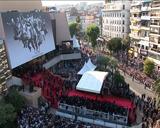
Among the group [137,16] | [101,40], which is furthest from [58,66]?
[101,40]

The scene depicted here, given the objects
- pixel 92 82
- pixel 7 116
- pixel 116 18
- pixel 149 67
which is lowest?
pixel 149 67

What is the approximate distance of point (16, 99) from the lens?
95.0 feet

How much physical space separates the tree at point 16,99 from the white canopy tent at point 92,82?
6953mm

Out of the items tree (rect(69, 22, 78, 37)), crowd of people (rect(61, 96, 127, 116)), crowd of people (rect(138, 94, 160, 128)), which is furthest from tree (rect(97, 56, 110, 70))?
tree (rect(69, 22, 78, 37))

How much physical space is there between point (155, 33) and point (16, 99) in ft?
95.0

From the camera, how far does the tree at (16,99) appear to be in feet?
94.1

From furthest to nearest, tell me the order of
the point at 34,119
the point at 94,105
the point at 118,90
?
the point at 118,90
the point at 94,105
the point at 34,119

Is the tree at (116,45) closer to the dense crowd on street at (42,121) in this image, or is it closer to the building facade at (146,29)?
the building facade at (146,29)

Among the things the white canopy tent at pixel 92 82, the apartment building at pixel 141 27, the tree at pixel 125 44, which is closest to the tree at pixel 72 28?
the tree at pixel 125 44

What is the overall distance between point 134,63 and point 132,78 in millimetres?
8007

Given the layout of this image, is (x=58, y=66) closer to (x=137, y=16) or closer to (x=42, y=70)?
(x=42, y=70)

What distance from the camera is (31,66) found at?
41625mm

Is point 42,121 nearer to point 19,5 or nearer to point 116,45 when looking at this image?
point 19,5

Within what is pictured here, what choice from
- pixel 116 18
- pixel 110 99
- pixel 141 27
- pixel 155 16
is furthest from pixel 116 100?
pixel 116 18
